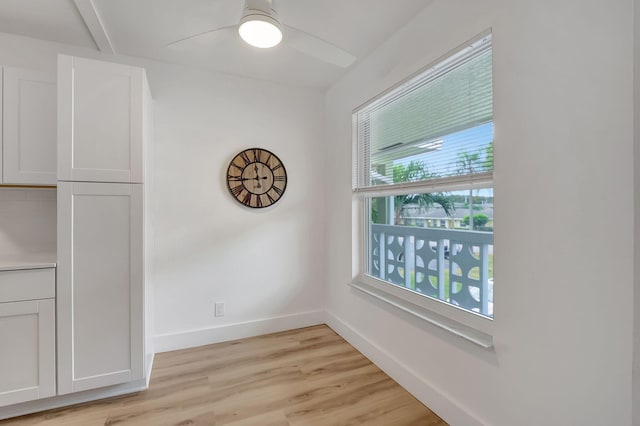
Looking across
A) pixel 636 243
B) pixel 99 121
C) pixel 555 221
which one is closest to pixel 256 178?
pixel 99 121

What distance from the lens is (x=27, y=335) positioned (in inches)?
65.0

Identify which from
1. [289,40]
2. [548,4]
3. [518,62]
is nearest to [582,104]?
[518,62]

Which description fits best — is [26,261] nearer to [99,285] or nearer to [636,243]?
[99,285]

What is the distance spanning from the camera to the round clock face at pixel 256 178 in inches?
104

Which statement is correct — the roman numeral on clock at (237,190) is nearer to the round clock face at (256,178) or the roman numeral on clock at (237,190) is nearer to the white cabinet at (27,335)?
the round clock face at (256,178)

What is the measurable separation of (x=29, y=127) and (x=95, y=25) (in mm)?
795

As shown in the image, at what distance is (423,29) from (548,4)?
0.73 meters

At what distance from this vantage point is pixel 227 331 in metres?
2.63

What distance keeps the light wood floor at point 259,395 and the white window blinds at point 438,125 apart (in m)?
1.37

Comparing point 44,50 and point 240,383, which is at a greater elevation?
point 44,50

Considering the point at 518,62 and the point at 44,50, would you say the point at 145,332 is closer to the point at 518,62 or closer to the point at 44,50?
the point at 44,50

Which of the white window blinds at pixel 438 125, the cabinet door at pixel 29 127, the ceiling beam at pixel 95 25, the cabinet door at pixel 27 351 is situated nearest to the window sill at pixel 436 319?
the white window blinds at pixel 438 125

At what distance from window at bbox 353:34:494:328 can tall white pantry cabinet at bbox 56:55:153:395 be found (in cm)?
168

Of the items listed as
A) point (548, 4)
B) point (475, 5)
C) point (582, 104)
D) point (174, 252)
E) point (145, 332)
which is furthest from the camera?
point (174, 252)
